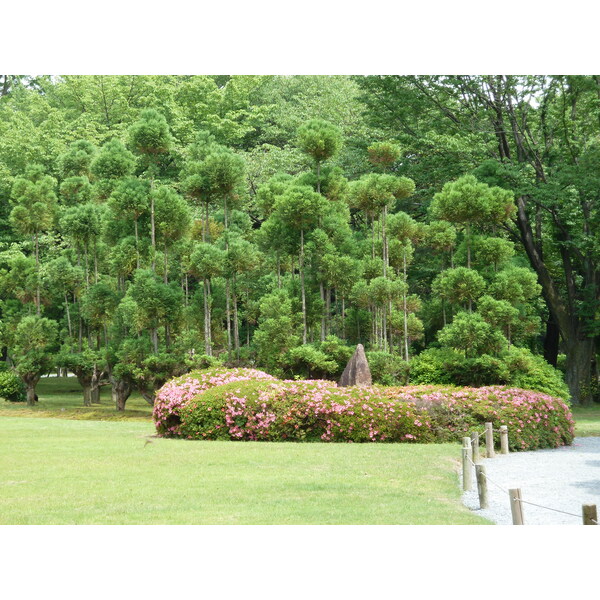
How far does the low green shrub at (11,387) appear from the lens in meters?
17.6

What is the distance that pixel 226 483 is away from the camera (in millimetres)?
7270

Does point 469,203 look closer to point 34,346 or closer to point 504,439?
point 504,439

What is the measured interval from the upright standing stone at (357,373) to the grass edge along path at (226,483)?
7.62 feet

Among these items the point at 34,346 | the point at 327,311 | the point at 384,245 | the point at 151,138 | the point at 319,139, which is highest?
the point at 151,138

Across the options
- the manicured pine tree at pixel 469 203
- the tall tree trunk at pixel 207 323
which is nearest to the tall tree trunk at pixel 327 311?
the tall tree trunk at pixel 207 323

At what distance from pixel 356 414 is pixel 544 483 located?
10.6 feet

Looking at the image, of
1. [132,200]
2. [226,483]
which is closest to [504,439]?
[226,483]

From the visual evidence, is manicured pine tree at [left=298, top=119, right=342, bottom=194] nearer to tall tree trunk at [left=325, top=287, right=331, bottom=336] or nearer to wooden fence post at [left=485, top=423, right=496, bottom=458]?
tall tree trunk at [left=325, top=287, right=331, bottom=336]

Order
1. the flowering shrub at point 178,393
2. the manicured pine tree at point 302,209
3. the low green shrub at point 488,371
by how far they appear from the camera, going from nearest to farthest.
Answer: the flowering shrub at point 178,393 < the low green shrub at point 488,371 < the manicured pine tree at point 302,209

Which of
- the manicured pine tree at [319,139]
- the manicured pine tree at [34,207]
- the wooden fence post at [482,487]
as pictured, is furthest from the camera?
the manicured pine tree at [34,207]

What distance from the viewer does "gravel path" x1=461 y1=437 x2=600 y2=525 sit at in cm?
634

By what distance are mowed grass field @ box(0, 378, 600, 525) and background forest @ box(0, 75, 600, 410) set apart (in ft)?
12.7

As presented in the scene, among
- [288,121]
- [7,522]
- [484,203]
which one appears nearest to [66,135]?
[288,121]

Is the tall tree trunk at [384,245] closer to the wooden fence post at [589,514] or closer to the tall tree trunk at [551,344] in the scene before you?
the tall tree trunk at [551,344]
